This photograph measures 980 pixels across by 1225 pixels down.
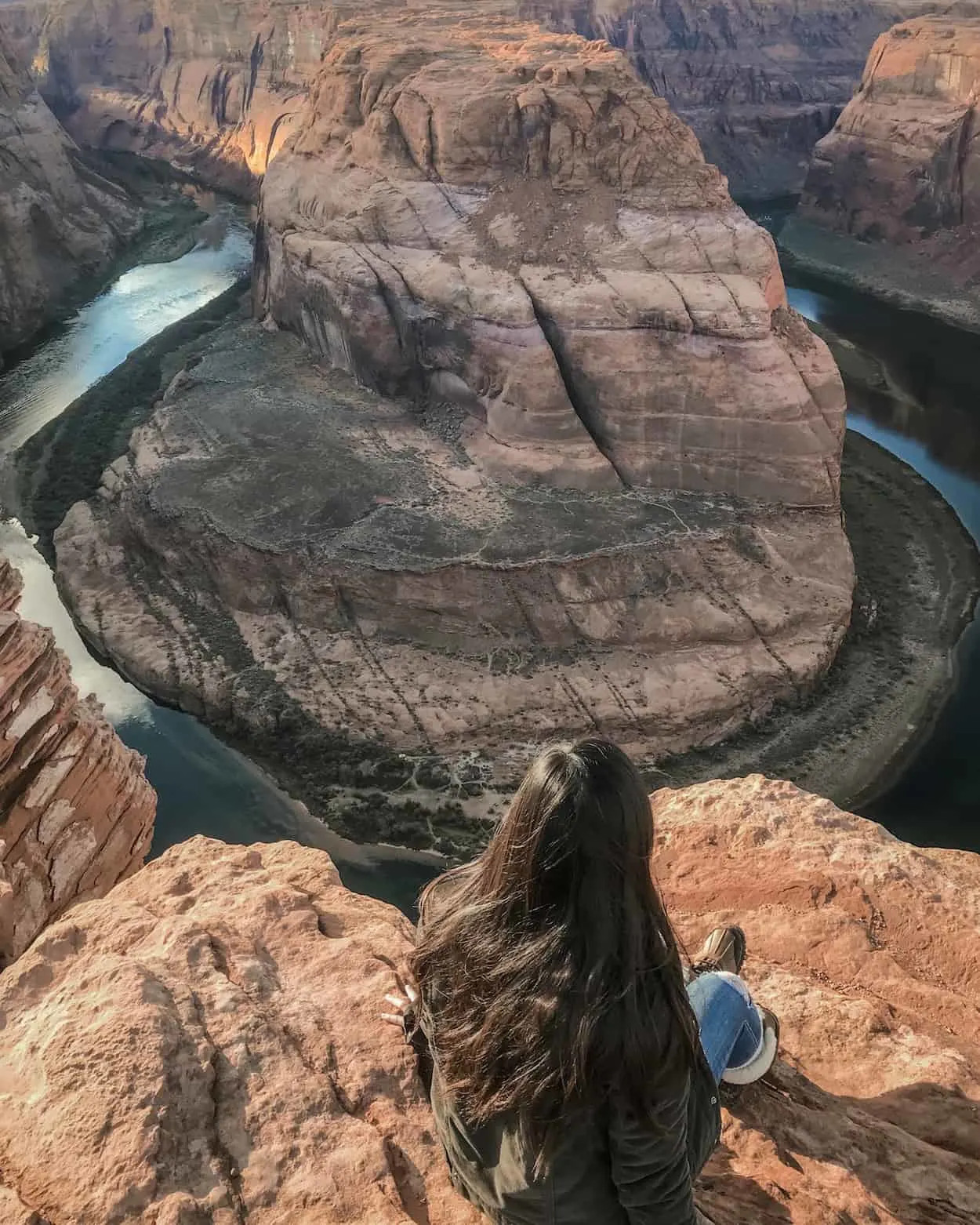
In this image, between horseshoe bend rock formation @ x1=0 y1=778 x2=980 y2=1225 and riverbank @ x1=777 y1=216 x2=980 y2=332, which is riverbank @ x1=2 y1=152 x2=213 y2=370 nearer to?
riverbank @ x1=777 y1=216 x2=980 y2=332

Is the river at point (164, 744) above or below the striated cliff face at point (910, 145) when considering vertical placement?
above

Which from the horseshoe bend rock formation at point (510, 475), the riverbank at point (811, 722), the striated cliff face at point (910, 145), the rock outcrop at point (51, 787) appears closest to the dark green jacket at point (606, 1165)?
the rock outcrop at point (51, 787)

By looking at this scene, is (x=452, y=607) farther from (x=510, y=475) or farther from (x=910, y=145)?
(x=910, y=145)

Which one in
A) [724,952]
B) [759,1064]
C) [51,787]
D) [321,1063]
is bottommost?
[759,1064]

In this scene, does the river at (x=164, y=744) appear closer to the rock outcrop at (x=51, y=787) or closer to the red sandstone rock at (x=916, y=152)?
the rock outcrop at (x=51, y=787)

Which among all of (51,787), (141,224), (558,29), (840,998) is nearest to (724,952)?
(840,998)

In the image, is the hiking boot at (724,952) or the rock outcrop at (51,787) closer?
the hiking boot at (724,952)

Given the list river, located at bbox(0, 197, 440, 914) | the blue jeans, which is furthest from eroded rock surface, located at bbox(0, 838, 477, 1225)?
river, located at bbox(0, 197, 440, 914)
